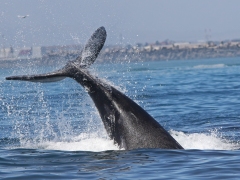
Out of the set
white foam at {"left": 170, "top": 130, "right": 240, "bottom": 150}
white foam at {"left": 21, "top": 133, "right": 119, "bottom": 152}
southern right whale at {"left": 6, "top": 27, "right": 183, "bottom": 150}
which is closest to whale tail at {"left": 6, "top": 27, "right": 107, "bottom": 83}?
southern right whale at {"left": 6, "top": 27, "right": 183, "bottom": 150}

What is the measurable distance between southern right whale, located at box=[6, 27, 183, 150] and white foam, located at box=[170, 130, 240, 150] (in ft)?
4.11

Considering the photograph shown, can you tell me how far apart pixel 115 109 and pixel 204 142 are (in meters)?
2.50

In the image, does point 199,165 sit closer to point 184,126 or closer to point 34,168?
point 34,168

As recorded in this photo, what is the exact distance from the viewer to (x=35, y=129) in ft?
59.1

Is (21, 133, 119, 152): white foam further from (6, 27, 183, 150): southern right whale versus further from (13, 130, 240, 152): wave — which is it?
(6, 27, 183, 150): southern right whale

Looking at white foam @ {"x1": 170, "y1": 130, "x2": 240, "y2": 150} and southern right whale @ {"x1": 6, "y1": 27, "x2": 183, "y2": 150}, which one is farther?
white foam @ {"x1": 170, "y1": 130, "x2": 240, "y2": 150}

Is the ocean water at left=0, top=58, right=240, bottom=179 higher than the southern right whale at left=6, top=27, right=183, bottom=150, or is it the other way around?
the southern right whale at left=6, top=27, right=183, bottom=150

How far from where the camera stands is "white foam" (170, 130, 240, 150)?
13820 millimetres

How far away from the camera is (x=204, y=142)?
47.4 ft

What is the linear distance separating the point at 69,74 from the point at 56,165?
243 cm

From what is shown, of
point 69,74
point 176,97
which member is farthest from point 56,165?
point 176,97

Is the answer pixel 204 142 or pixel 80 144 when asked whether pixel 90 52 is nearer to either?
pixel 80 144

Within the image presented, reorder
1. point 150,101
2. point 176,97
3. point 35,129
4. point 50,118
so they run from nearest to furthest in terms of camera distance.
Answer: point 35,129 → point 50,118 → point 150,101 → point 176,97

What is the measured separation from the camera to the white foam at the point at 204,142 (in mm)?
13820
